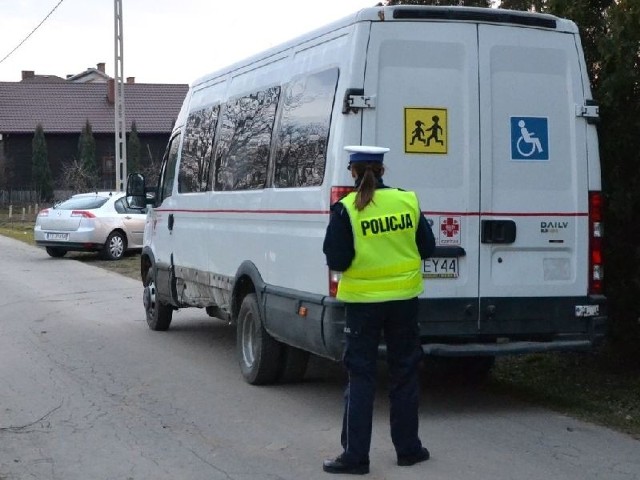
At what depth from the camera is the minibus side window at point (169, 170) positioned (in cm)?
1220

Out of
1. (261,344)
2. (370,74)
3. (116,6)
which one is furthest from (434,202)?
(116,6)

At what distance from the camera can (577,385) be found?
944cm

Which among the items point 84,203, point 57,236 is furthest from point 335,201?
point 84,203

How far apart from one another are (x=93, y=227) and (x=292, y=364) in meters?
15.7

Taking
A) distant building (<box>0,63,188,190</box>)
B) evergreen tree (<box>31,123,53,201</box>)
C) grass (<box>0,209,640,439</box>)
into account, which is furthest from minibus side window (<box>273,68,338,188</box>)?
distant building (<box>0,63,188,190</box>)

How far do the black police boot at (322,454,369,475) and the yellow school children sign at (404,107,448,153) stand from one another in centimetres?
233

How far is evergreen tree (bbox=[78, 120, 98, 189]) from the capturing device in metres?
66.1

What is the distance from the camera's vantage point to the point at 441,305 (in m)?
8.08

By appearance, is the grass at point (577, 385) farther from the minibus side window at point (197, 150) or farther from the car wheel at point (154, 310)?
the car wheel at point (154, 310)

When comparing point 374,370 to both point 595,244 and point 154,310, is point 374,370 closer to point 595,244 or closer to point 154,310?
point 595,244

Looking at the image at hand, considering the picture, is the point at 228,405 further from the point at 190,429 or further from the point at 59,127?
the point at 59,127

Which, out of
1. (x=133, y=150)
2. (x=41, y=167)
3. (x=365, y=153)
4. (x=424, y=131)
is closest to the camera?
(x=365, y=153)

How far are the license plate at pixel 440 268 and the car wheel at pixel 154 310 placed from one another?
5.51 metres

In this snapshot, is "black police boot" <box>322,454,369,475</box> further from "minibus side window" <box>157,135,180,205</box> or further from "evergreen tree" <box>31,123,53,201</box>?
"evergreen tree" <box>31,123,53,201</box>
